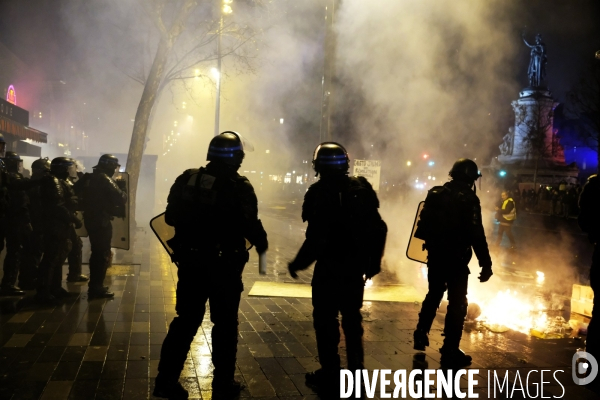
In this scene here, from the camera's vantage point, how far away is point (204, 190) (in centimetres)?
304

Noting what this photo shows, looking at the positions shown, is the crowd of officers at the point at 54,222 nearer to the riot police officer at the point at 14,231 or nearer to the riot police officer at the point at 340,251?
the riot police officer at the point at 14,231

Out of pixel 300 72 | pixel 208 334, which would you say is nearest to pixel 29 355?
pixel 208 334

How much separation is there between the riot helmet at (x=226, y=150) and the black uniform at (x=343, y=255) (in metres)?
0.62

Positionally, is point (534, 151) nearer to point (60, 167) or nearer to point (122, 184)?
point (122, 184)

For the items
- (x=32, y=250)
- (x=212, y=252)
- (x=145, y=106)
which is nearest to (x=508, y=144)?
(x=145, y=106)

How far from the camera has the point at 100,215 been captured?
18.9 ft

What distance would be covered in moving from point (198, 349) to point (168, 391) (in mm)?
1039

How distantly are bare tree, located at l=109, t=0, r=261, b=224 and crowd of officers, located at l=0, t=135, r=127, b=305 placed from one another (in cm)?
512

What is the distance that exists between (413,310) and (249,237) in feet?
11.1

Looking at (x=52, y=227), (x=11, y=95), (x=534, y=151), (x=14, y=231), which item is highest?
(x=534, y=151)

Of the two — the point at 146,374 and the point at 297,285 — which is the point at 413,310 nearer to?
the point at 297,285

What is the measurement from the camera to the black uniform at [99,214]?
575 centimetres

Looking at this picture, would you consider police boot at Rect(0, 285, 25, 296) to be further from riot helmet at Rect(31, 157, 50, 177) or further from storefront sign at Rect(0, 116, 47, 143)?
storefront sign at Rect(0, 116, 47, 143)

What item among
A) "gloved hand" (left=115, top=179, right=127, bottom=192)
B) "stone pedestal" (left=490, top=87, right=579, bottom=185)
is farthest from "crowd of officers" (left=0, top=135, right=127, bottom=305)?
"stone pedestal" (left=490, top=87, right=579, bottom=185)
